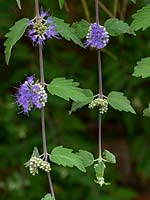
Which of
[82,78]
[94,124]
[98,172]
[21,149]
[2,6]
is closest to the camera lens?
[98,172]

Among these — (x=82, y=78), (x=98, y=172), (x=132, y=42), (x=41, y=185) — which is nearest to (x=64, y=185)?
(x=41, y=185)

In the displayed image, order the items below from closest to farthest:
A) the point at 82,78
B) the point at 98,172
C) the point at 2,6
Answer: the point at 98,172, the point at 2,6, the point at 82,78

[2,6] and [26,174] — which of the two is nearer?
[2,6]

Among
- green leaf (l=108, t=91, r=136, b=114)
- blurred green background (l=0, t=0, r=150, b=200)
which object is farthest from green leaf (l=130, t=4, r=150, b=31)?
blurred green background (l=0, t=0, r=150, b=200)

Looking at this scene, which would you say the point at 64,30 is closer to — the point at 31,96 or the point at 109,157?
the point at 31,96

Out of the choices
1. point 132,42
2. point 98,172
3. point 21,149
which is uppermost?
point 132,42

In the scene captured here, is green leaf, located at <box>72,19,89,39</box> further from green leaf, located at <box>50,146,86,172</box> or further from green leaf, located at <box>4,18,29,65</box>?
green leaf, located at <box>50,146,86,172</box>

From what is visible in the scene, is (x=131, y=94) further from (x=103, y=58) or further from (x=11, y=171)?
(x=11, y=171)
